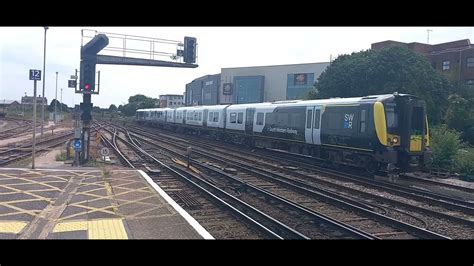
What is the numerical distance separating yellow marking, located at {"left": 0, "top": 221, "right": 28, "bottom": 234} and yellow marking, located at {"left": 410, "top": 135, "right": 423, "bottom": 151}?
1229 centimetres

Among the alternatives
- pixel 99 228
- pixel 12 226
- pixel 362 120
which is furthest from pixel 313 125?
pixel 12 226

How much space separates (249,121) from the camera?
26734 mm

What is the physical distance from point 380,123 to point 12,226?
1158 centimetres

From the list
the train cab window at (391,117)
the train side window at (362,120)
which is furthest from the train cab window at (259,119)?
the train cab window at (391,117)

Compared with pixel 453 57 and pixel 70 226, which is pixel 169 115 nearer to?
pixel 453 57

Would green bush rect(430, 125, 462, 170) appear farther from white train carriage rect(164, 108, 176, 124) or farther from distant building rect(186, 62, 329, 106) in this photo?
distant building rect(186, 62, 329, 106)

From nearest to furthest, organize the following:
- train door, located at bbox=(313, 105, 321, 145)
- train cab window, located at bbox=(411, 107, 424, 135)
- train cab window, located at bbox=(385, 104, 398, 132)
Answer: train cab window, located at bbox=(385, 104, 398, 132) → train cab window, located at bbox=(411, 107, 424, 135) → train door, located at bbox=(313, 105, 321, 145)

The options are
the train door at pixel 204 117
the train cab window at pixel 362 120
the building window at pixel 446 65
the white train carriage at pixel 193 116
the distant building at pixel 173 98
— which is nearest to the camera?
the train cab window at pixel 362 120

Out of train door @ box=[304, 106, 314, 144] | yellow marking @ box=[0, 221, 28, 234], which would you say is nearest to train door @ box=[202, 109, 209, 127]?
train door @ box=[304, 106, 314, 144]

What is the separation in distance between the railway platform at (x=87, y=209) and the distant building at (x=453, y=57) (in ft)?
137

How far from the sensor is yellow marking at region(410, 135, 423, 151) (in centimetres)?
1517

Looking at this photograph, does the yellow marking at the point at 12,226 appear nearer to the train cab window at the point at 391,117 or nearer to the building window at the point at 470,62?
the train cab window at the point at 391,117

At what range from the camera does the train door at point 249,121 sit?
1039 inches

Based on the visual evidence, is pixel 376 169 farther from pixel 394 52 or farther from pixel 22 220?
pixel 394 52
